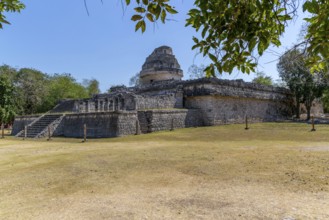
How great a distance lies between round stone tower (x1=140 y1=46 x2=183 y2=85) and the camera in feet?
84.8

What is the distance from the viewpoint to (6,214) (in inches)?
134

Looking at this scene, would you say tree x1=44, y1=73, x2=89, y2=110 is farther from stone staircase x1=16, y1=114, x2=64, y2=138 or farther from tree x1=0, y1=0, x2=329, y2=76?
tree x1=0, y1=0, x2=329, y2=76

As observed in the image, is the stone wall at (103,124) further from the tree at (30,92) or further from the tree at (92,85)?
the tree at (92,85)

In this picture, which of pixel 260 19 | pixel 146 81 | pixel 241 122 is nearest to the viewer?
pixel 260 19

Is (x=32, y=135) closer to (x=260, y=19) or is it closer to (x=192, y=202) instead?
(x=192, y=202)

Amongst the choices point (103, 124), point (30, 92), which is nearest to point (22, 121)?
point (103, 124)

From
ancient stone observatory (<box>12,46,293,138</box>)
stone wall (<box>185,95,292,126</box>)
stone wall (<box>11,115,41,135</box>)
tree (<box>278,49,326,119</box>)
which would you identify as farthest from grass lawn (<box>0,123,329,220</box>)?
tree (<box>278,49,326,119</box>)

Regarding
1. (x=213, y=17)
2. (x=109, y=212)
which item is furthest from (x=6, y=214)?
(x=213, y=17)

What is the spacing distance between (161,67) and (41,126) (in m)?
12.7

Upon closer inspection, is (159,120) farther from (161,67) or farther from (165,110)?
(161,67)

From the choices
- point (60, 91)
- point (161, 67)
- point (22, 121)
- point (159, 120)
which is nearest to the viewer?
point (159, 120)

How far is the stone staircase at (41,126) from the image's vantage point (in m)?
16.4

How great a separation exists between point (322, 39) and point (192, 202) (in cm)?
254

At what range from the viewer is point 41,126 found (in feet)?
56.9
